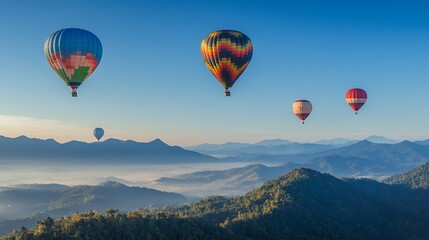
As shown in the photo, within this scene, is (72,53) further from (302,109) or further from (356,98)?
(356,98)

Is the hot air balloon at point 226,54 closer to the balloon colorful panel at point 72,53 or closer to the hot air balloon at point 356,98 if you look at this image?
the balloon colorful panel at point 72,53

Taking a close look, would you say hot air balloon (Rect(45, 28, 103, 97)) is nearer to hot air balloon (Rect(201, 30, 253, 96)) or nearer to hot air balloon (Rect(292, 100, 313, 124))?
hot air balloon (Rect(201, 30, 253, 96))

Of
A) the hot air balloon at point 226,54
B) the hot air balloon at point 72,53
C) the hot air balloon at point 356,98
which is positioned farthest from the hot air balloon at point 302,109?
the hot air balloon at point 72,53

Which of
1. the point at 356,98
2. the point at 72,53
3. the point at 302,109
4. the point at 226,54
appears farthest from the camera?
the point at 302,109

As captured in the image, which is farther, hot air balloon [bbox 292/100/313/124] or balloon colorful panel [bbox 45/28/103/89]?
hot air balloon [bbox 292/100/313/124]

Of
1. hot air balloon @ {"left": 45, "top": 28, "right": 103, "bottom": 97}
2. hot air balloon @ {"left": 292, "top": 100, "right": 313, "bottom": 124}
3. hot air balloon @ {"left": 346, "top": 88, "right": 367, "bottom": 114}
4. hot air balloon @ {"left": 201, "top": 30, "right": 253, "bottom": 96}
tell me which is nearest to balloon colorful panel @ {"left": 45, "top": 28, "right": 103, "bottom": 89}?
hot air balloon @ {"left": 45, "top": 28, "right": 103, "bottom": 97}

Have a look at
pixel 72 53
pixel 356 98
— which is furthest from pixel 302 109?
pixel 72 53
